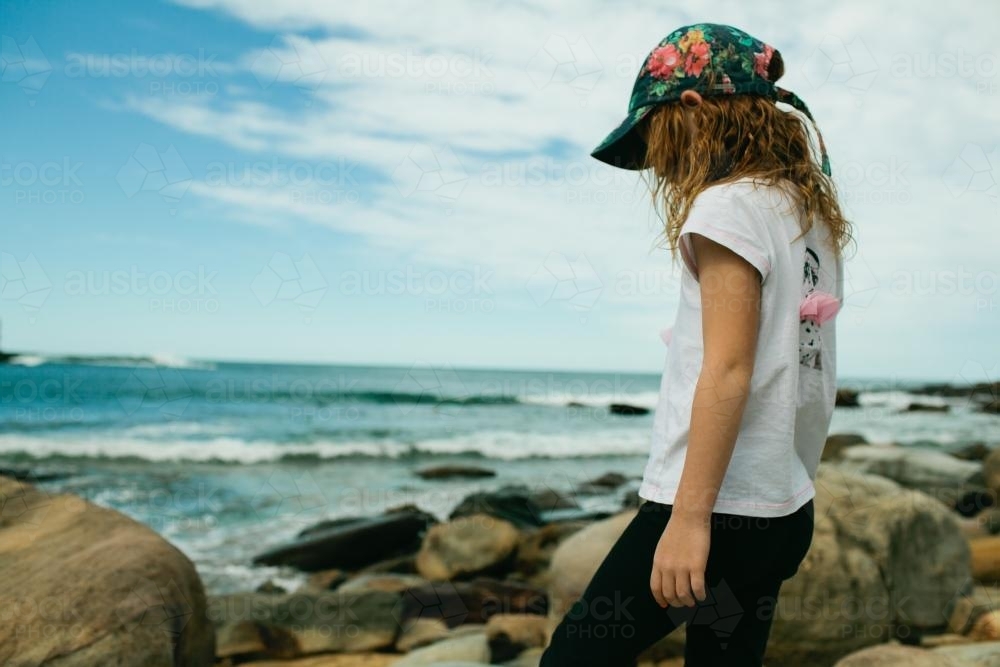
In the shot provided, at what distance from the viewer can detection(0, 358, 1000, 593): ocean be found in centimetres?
876

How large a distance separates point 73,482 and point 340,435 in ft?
21.2

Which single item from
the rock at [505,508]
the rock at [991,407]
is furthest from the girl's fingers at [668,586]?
the rock at [991,407]

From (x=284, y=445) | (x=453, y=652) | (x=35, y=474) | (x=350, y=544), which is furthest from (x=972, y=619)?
(x=284, y=445)

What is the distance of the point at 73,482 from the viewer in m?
11.2

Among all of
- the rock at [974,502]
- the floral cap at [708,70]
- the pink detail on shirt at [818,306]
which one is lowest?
the rock at [974,502]

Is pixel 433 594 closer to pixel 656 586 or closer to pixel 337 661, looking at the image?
pixel 337 661

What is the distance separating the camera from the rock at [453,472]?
12.5m

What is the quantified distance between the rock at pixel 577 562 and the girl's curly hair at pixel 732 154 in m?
Answer: 2.84

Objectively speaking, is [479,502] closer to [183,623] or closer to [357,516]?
[357,516]

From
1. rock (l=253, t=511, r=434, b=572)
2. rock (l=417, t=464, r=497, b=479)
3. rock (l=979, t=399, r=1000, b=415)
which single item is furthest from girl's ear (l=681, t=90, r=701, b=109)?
rock (l=979, t=399, r=1000, b=415)

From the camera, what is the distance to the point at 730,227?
1317 mm

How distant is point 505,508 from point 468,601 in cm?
371

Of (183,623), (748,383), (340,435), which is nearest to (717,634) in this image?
(748,383)

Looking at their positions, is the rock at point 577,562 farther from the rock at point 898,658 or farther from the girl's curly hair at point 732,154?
the girl's curly hair at point 732,154
